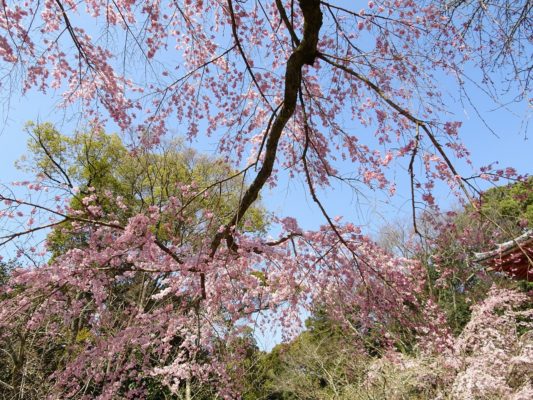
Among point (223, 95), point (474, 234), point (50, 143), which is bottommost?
point (474, 234)

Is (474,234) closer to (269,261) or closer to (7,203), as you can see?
(269,261)

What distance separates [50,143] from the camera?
1048cm

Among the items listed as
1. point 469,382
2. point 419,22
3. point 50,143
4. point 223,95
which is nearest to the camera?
point 419,22

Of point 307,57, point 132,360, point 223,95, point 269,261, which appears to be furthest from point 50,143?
point 307,57

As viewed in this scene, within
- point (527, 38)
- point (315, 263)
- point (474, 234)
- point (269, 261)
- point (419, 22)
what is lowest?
point (474, 234)

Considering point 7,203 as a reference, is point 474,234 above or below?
below

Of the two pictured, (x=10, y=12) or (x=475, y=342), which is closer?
(x=10, y=12)

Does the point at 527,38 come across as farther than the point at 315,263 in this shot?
No

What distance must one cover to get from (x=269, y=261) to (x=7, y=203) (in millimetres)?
2362

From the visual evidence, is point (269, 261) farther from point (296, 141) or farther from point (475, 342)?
point (475, 342)

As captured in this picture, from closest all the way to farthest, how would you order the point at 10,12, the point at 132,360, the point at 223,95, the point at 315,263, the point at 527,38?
the point at 527,38 < the point at 10,12 < the point at 315,263 < the point at 223,95 < the point at 132,360

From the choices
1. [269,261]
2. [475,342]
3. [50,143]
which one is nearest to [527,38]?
[269,261]

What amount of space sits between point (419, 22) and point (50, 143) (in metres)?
10.4

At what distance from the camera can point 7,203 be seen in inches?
111
